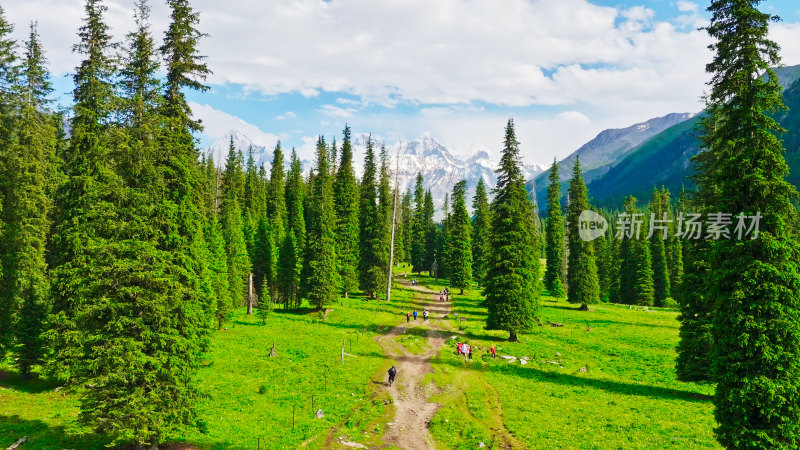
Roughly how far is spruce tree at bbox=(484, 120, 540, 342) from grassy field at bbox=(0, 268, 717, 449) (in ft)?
9.06

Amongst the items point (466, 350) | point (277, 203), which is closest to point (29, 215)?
point (466, 350)

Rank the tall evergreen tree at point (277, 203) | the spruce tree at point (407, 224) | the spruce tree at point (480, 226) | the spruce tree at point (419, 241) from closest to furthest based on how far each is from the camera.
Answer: the spruce tree at point (480, 226), the tall evergreen tree at point (277, 203), the spruce tree at point (419, 241), the spruce tree at point (407, 224)

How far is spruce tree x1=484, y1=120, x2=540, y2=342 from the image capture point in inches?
1714

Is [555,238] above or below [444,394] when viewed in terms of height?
above

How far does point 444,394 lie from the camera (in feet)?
102

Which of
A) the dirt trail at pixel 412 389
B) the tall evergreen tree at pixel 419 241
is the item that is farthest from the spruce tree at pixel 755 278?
A: the tall evergreen tree at pixel 419 241

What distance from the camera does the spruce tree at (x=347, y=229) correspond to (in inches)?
2415

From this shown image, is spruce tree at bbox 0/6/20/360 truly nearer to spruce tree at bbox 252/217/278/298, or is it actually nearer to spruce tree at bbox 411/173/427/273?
spruce tree at bbox 252/217/278/298

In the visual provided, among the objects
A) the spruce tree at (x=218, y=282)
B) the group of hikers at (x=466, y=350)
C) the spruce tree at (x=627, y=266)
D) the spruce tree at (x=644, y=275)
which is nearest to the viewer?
the group of hikers at (x=466, y=350)

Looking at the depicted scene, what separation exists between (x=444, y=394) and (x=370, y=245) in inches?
1350

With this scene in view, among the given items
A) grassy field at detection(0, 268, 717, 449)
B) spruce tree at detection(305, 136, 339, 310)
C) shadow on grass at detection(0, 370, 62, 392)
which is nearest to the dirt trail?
grassy field at detection(0, 268, 717, 449)

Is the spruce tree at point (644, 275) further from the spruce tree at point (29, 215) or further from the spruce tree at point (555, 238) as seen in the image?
the spruce tree at point (29, 215)

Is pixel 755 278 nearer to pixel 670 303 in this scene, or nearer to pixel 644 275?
pixel 644 275

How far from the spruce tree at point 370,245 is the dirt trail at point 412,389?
37.4 ft
